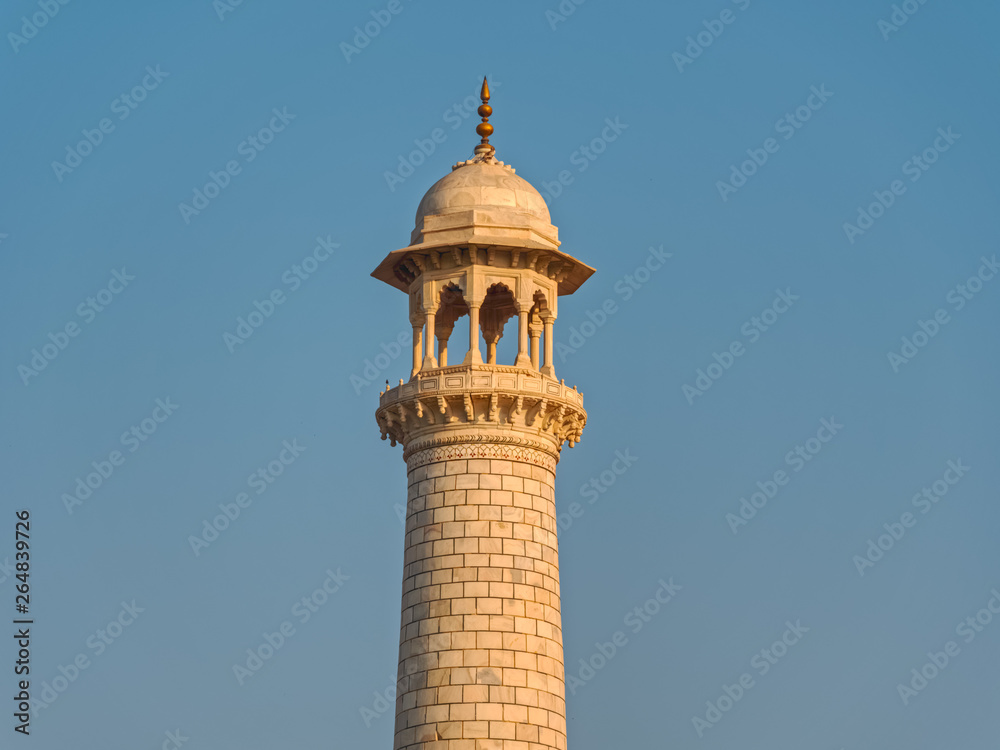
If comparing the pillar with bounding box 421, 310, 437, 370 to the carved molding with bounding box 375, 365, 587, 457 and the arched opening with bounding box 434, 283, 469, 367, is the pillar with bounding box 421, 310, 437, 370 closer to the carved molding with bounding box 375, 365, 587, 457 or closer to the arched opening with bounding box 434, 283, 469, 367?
the carved molding with bounding box 375, 365, 587, 457

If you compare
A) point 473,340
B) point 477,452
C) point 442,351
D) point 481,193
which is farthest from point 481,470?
point 481,193

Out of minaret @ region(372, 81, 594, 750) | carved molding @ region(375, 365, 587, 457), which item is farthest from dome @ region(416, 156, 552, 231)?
carved molding @ region(375, 365, 587, 457)

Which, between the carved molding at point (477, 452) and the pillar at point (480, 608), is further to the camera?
the carved molding at point (477, 452)

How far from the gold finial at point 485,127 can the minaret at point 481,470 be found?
5cm

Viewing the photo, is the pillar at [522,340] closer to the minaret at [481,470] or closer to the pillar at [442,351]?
the minaret at [481,470]

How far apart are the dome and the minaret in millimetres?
49

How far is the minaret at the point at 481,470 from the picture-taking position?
43531 mm

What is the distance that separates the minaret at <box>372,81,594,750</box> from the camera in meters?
43.5

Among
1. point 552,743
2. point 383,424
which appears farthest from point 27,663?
point 552,743

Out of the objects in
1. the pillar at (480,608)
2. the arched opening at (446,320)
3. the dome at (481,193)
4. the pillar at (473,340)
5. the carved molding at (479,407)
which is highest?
the dome at (481,193)

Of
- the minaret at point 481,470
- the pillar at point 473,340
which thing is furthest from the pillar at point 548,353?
the pillar at point 473,340

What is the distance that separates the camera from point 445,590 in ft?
145

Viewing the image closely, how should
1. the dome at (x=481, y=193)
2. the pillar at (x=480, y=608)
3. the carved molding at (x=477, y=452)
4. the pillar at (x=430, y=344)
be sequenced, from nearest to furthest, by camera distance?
the pillar at (x=480, y=608)
the carved molding at (x=477, y=452)
the pillar at (x=430, y=344)
the dome at (x=481, y=193)

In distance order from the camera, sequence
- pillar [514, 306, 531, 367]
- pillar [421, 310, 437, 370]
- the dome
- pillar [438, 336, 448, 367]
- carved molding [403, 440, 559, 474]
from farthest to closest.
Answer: pillar [438, 336, 448, 367]
the dome
pillar [421, 310, 437, 370]
pillar [514, 306, 531, 367]
carved molding [403, 440, 559, 474]
